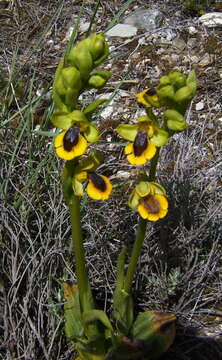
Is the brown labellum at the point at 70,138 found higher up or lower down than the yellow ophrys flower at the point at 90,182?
higher up

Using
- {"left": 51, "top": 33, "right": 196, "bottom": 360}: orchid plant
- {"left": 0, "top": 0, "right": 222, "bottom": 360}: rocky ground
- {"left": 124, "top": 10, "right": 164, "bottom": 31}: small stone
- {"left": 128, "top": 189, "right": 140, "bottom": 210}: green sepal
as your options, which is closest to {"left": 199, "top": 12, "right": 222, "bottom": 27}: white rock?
{"left": 124, "top": 10, "right": 164, "bottom": 31}: small stone

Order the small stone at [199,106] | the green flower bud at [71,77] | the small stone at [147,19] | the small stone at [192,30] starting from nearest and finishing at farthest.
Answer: the green flower bud at [71,77] → the small stone at [199,106] → the small stone at [192,30] → the small stone at [147,19]

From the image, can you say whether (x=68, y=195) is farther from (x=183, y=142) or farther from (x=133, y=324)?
(x=183, y=142)

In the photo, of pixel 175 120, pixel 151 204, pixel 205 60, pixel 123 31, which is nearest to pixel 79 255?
pixel 151 204

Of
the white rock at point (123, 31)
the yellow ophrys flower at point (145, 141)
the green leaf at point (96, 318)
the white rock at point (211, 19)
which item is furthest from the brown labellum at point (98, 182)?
the white rock at point (211, 19)

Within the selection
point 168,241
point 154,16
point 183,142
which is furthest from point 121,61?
point 168,241

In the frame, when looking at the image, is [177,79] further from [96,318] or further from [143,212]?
[96,318]

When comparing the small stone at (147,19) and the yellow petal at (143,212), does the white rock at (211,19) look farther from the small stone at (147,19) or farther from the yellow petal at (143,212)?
the yellow petal at (143,212)
